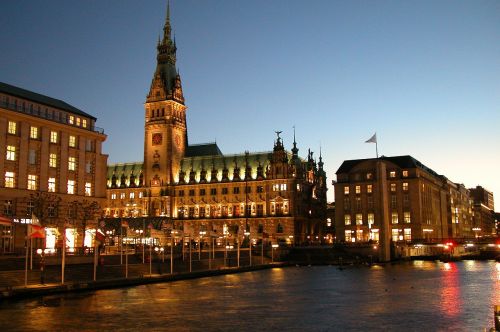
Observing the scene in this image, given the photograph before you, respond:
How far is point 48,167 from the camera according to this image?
95812 millimetres

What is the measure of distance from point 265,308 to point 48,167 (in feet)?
197

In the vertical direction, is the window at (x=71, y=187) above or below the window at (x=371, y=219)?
above

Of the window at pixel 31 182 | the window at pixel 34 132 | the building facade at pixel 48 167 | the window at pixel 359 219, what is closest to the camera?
the building facade at pixel 48 167

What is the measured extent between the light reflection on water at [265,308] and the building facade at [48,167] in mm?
31530

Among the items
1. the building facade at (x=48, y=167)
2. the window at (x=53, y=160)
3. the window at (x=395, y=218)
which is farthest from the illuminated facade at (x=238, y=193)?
the window at (x=53, y=160)

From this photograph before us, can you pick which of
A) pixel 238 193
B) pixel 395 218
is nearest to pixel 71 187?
pixel 238 193

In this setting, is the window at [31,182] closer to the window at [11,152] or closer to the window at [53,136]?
the window at [11,152]

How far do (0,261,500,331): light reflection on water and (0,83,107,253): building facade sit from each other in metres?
31.5

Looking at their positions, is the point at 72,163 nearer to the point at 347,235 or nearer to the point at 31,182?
the point at 31,182

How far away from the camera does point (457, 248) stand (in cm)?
18038

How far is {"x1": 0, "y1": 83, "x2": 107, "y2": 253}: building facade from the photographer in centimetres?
8844

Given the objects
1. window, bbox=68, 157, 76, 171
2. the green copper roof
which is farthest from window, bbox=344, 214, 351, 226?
window, bbox=68, 157, 76, 171

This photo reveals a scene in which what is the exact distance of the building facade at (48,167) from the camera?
88.4 m

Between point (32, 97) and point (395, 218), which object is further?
point (395, 218)
